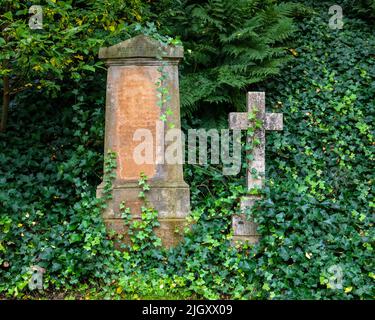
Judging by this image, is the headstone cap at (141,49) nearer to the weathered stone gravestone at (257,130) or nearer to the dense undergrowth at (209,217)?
the weathered stone gravestone at (257,130)

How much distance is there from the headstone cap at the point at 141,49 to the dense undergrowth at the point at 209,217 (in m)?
1.35

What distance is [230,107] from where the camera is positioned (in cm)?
735

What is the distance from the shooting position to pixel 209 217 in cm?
532

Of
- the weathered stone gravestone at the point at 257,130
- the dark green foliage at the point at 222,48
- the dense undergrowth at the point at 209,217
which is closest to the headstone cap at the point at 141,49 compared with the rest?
the weathered stone gravestone at the point at 257,130

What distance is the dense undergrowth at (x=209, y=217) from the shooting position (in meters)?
4.49

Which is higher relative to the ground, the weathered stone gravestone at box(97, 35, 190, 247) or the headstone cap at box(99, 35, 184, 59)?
the headstone cap at box(99, 35, 184, 59)

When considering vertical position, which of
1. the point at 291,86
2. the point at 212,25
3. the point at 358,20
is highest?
the point at 358,20

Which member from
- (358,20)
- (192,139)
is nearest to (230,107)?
(192,139)

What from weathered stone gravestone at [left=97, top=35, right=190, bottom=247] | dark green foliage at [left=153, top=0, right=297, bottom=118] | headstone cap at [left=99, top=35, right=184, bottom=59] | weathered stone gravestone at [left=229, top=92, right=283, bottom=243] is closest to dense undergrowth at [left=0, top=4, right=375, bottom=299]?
weathered stone gravestone at [left=229, top=92, right=283, bottom=243]

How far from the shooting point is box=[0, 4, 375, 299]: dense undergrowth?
4.49 m

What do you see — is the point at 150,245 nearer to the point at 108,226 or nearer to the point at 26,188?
the point at 108,226

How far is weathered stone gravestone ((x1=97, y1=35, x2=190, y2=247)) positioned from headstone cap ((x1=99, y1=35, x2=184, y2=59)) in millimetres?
11

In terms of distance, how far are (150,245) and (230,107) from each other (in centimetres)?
298

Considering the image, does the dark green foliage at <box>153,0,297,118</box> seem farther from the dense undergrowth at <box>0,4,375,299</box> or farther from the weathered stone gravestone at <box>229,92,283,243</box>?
the weathered stone gravestone at <box>229,92,283,243</box>
